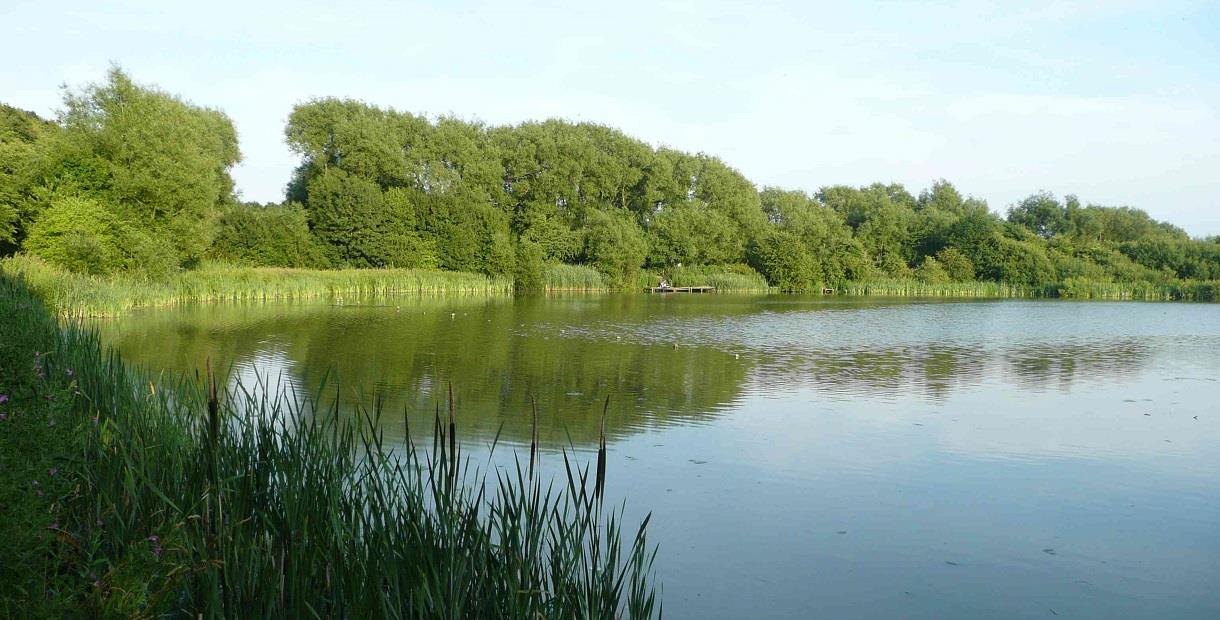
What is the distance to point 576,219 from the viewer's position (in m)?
53.0

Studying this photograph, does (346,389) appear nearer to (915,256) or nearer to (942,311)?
(942,311)

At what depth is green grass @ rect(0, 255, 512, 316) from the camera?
60.1 ft

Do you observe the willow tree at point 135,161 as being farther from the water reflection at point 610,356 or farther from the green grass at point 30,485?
the green grass at point 30,485

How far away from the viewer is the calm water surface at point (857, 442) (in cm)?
486

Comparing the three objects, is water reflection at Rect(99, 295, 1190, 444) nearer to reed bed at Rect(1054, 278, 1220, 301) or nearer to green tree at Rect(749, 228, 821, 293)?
reed bed at Rect(1054, 278, 1220, 301)

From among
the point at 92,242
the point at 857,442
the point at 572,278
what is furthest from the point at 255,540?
the point at 572,278

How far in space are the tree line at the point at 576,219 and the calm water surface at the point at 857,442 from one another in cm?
2079

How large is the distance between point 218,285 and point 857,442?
Answer: 978 inches

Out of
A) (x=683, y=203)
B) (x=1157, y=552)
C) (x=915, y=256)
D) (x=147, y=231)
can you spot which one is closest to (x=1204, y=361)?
(x=1157, y=552)

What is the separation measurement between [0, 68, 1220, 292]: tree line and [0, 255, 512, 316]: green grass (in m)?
2.47

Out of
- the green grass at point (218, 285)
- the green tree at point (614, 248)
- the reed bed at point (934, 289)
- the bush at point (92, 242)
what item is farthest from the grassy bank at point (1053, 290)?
the bush at point (92, 242)

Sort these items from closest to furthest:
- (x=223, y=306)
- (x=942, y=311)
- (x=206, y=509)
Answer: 1. (x=206, y=509)
2. (x=223, y=306)
3. (x=942, y=311)

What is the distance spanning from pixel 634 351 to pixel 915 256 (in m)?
48.6

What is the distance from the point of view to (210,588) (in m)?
2.75
